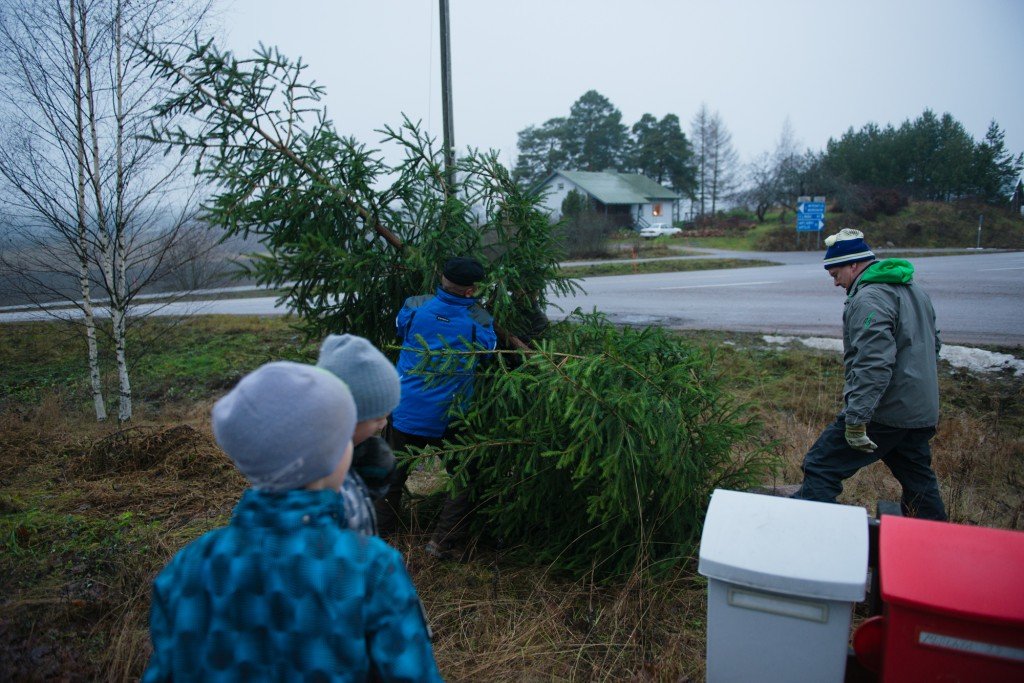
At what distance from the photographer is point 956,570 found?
1.84 metres

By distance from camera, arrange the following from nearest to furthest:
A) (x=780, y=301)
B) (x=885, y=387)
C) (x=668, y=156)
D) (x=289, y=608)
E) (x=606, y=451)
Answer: (x=289, y=608), (x=606, y=451), (x=885, y=387), (x=780, y=301), (x=668, y=156)

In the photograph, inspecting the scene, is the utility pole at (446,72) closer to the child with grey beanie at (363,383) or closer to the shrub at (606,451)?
the shrub at (606,451)

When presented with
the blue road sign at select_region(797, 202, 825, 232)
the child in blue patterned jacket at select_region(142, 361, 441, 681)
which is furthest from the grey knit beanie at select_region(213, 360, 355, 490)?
the blue road sign at select_region(797, 202, 825, 232)

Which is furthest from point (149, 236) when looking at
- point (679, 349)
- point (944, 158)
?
point (944, 158)

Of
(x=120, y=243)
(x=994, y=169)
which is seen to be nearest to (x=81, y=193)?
(x=120, y=243)

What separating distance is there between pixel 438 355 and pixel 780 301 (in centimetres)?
1274

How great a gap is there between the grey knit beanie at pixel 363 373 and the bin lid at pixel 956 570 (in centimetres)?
150

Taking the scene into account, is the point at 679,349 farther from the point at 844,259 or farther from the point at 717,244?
the point at 717,244

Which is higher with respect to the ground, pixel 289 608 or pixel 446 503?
pixel 289 608

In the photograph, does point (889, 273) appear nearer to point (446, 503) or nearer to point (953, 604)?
point (953, 604)

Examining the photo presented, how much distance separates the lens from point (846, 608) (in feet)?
6.46

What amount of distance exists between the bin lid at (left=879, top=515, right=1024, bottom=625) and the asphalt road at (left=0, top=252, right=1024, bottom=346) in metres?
6.14

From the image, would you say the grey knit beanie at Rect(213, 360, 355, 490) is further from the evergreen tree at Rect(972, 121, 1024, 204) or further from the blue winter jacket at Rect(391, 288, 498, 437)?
the evergreen tree at Rect(972, 121, 1024, 204)

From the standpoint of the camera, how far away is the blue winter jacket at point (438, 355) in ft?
12.8
